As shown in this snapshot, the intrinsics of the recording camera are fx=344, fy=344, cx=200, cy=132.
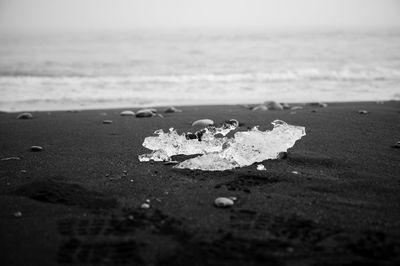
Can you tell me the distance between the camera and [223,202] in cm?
235

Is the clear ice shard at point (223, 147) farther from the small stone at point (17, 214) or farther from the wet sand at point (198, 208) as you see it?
the small stone at point (17, 214)

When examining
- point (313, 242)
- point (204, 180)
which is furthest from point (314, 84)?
point (313, 242)

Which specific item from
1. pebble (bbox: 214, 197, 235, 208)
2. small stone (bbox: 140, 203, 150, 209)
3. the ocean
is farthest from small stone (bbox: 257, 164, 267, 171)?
the ocean

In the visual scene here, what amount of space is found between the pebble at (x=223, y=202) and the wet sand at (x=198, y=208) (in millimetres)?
36

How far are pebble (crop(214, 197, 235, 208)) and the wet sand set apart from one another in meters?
0.04

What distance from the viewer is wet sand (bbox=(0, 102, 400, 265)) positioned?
183 cm

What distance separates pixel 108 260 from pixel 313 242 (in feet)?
3.64

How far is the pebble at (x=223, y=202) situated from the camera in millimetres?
2337

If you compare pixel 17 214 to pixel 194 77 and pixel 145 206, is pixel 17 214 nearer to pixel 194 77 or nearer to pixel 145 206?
pixel 145 206

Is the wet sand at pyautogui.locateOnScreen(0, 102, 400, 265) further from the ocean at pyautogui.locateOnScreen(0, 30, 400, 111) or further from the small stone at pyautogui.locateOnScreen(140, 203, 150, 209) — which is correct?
the ocean at pyautogui.locateOnScreen(0, 30, 400, 111)

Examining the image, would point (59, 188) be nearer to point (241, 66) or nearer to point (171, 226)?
point (171, 226)

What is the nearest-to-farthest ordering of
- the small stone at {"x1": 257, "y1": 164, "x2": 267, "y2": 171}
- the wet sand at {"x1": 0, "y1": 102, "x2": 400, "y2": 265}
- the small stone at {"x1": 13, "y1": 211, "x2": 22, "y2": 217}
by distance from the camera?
the wet sand at {"x1": 0, "y1": 102, "x2": 400, "y2": 265} → the small stone at {"x1": 13, "y1": 211, "x2": 22, "y2": 217} → the small stone at {"x1": 257, "y1": 164, "x2": 267, "y2": 171}

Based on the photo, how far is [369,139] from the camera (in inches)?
159

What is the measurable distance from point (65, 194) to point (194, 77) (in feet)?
29.4
